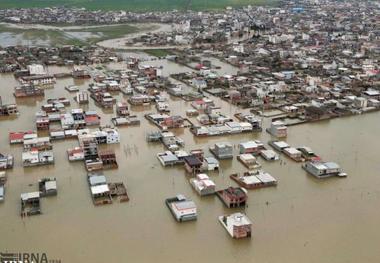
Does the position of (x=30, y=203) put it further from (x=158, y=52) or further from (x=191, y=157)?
(x=158, y=52)

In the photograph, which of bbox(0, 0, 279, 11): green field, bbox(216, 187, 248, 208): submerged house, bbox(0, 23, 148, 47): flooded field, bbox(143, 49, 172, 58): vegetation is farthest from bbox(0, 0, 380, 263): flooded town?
bbox(0, 0, 279, 11): green field

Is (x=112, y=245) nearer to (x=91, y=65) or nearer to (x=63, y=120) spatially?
(x=63, y=120)

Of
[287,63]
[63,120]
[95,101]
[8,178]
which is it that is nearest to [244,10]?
[287,63]

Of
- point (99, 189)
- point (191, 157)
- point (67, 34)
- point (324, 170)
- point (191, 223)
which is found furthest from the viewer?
point (67, 34)

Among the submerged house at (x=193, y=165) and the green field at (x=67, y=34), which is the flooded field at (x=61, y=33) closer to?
the green field at (x=67, y=34)

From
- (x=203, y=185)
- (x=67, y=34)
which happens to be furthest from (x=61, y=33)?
(x=203, y=185)

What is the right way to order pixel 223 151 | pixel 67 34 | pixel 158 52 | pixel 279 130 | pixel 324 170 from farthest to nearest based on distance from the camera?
pixel 67 34
pixel 158 52
pixel 279 130
pixel 223 151
pixel 324 170
